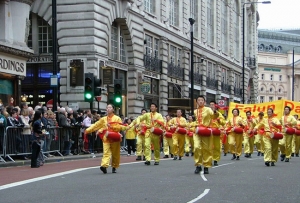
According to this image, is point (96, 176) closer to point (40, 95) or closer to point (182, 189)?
point (182, 189)

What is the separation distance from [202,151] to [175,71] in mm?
33481

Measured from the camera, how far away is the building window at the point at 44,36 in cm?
3716

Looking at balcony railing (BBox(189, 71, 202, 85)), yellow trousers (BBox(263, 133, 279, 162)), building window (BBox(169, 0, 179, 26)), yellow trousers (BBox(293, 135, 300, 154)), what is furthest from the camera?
balcony railing (BBox(189, 71, 202, 85))

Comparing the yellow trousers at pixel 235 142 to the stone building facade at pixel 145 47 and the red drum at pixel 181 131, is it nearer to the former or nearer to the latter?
the red drum at pixel 181 131

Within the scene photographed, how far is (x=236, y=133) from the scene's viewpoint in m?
25.7

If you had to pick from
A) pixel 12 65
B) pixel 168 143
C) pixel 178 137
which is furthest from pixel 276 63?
pixel 178 137

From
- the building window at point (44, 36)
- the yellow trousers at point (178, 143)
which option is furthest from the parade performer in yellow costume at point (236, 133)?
the building window at point (44, 36)

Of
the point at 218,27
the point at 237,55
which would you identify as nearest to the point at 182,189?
the point at 218,27

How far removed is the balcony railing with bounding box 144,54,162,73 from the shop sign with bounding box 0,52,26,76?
1506 centimetres

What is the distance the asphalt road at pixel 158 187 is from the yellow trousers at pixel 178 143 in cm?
912

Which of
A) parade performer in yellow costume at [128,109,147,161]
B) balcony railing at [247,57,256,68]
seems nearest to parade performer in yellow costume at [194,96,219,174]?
parade performer in yellow costume at [128,109,147,161]

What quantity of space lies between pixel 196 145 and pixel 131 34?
24281mm

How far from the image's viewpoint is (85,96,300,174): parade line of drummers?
1719 centimetres

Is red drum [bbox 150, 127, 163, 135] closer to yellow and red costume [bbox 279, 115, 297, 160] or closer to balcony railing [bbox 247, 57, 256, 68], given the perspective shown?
yellow and red costume [bbox 279, 115, 297, 160]
